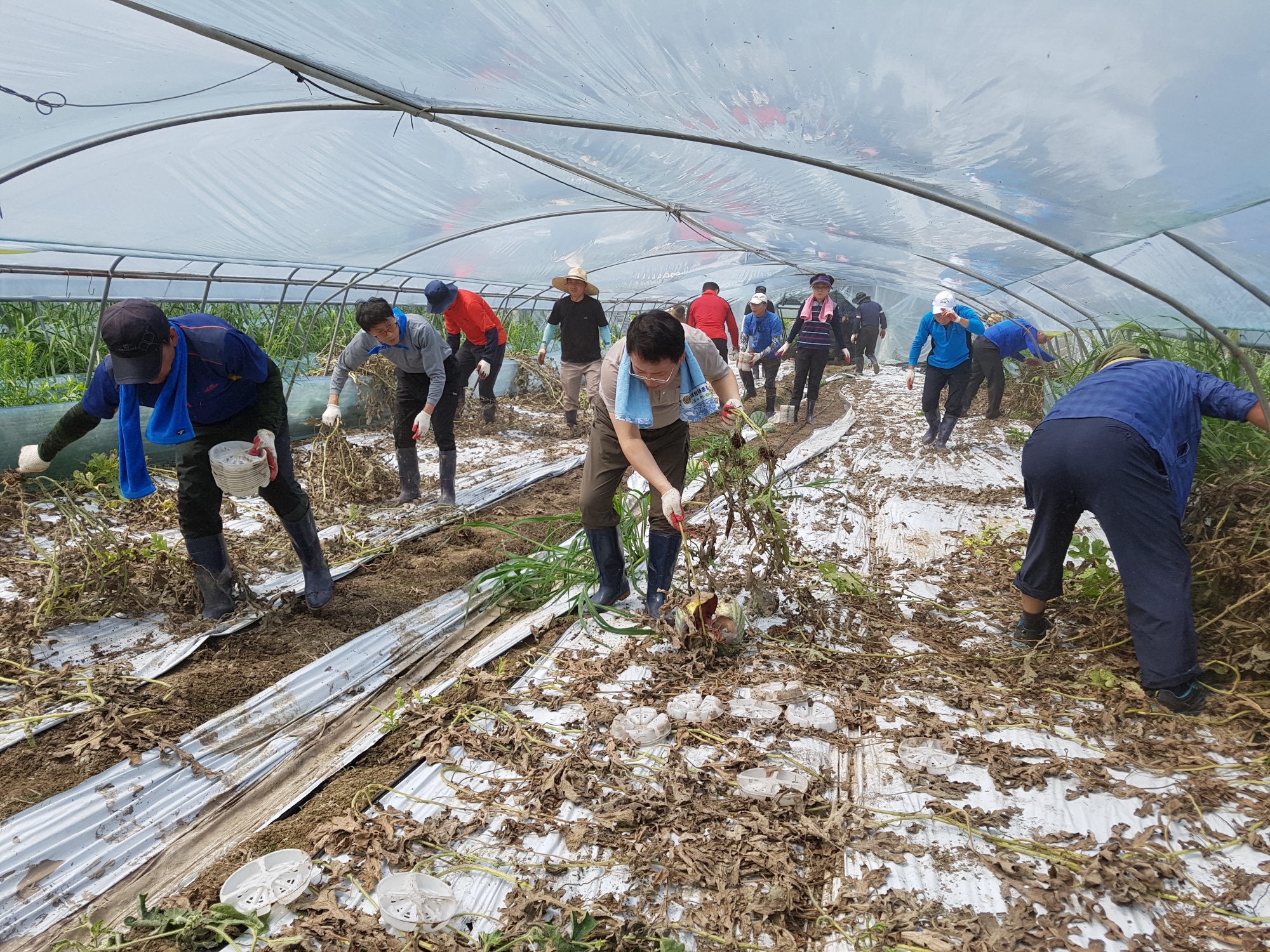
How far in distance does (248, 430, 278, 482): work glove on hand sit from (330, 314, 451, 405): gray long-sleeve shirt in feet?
4.86

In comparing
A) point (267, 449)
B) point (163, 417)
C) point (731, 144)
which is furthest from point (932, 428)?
point (163, 417)

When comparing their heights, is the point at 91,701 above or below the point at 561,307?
below

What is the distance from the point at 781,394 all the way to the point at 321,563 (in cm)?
942

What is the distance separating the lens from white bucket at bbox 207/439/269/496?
3.03 m

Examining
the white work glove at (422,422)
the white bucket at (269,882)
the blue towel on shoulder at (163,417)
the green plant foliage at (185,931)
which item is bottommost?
the green plant foliage at (185,931)

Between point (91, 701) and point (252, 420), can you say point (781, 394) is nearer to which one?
point (252, 420)

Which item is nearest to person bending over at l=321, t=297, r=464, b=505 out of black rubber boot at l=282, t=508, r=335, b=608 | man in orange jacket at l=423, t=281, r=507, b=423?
man in orange jacket at l=423, t=281, r=507, b=423

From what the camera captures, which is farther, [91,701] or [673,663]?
[673,663]

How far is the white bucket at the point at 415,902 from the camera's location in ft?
5.65

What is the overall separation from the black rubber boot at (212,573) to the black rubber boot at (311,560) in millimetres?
307

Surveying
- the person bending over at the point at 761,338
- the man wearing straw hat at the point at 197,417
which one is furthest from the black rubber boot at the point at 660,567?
the person bending over at the point at 761,338

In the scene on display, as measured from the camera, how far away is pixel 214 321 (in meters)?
3.16

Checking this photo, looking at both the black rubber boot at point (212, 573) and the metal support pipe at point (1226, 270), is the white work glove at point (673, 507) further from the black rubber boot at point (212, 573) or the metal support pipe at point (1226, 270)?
the metal support pipe at point (1226, 270)

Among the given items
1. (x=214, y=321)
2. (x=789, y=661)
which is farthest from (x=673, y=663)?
(x=214, y=321)
